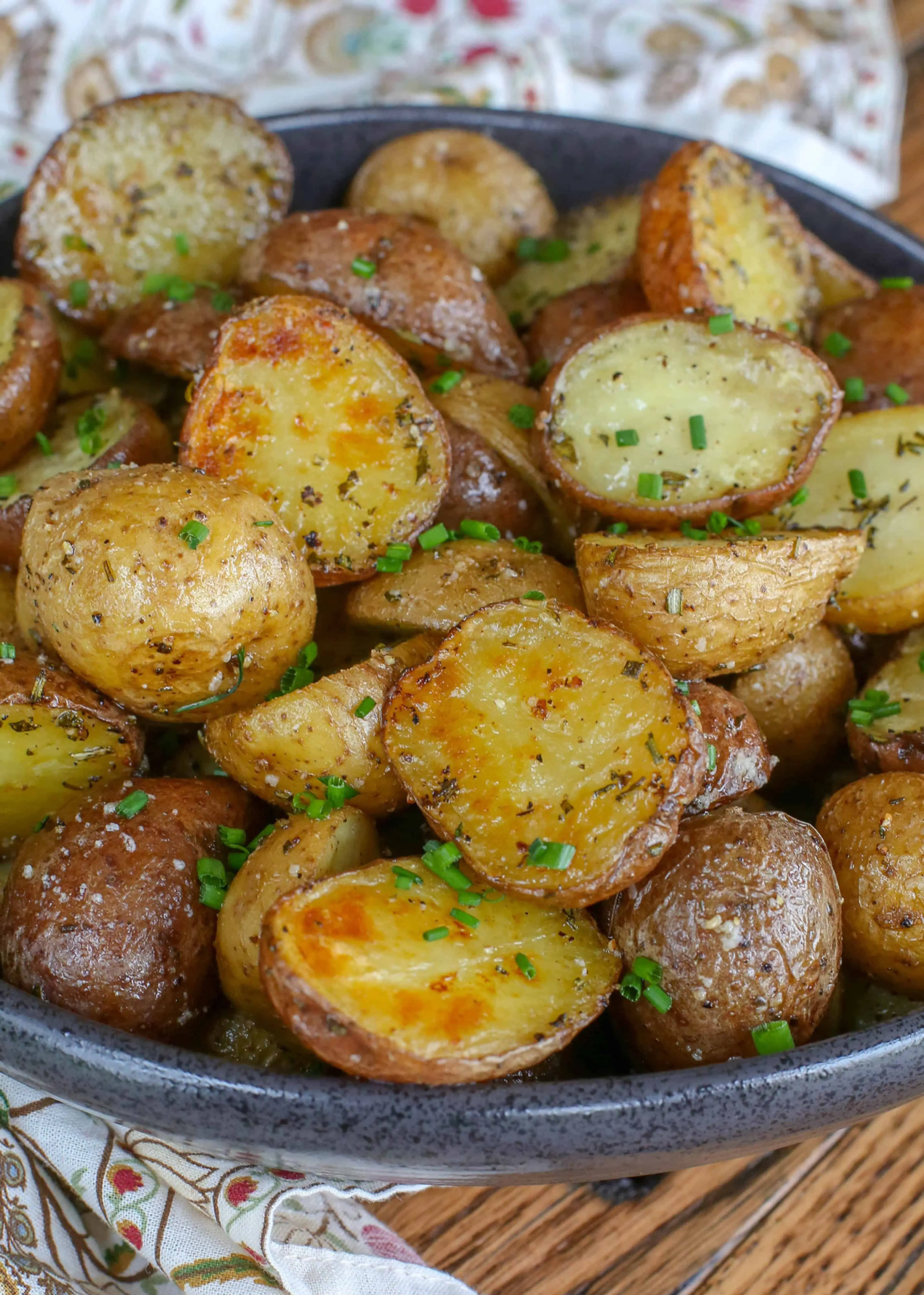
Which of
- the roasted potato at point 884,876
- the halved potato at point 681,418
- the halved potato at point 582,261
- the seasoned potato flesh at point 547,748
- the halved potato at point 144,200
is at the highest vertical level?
the halved potato at point 144,200

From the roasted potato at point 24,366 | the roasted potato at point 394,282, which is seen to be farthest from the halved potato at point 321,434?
the roasted potato at point 24,366

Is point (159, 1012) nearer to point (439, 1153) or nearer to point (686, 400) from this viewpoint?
point (439, 1153)

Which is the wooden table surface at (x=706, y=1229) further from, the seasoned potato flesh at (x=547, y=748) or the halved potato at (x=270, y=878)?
the seasoned potato flesh at (x=547, y=748)

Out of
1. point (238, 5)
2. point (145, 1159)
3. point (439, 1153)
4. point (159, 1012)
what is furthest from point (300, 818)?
point (238, 5)

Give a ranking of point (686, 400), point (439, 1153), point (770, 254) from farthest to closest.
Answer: point (770, 254), point (686, 400), point (439, 1153)

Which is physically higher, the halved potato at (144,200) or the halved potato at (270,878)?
the halved potato at (144,200)

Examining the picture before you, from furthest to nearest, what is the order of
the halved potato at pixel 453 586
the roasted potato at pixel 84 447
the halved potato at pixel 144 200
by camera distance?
the halved potato at pixel 144 200 → the roasted potato at pixel 84 447 → the halved potato at pixel 453 586

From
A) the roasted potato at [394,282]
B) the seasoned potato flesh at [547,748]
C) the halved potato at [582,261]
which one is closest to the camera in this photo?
the seasoned potato flesh at [547,748]

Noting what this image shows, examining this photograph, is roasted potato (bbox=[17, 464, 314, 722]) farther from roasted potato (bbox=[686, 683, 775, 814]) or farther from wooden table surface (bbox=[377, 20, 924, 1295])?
wooden table surface (bbox=[377, 20, 924, 1295])

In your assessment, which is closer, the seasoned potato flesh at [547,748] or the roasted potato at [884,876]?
the seasoned potato flesh at [547,748]
